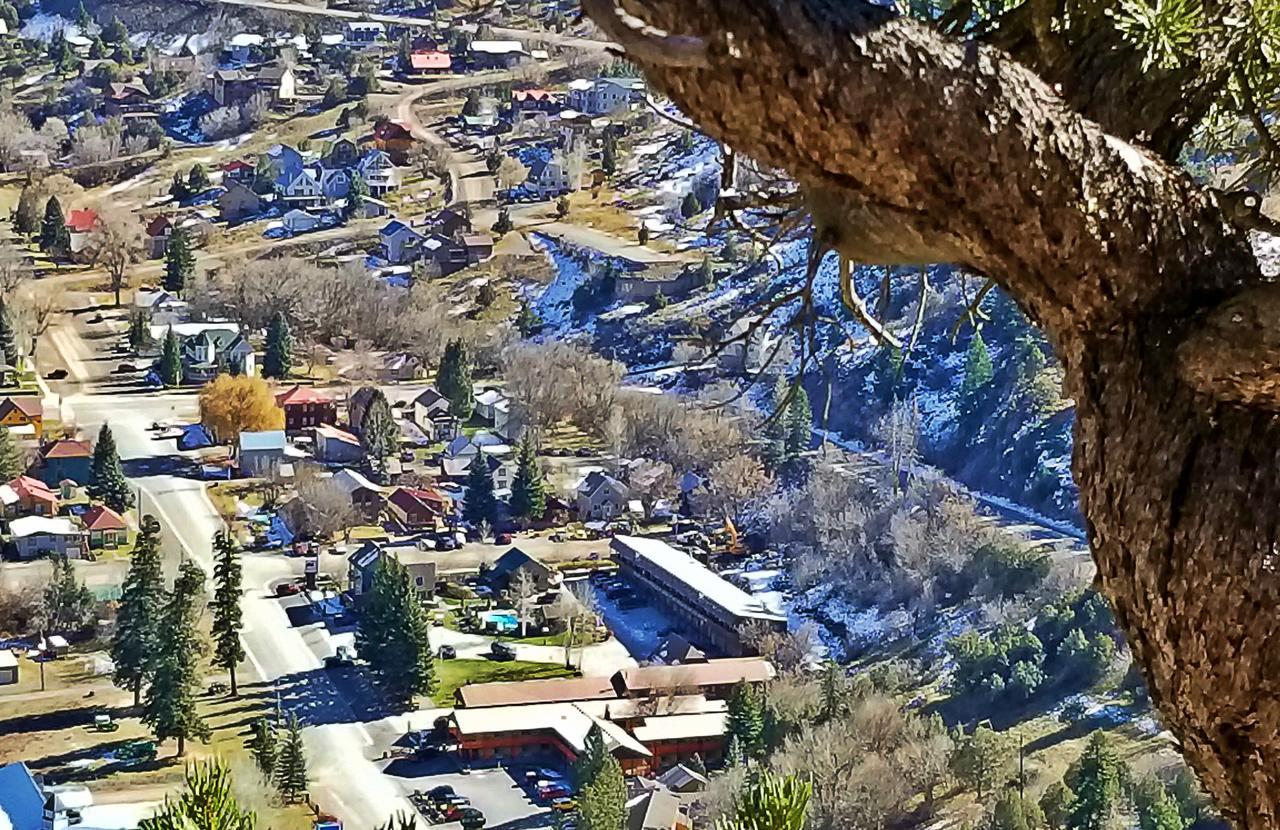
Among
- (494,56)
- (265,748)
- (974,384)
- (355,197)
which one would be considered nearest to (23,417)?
(355,197)

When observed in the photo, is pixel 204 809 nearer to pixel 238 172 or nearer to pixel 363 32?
pixel 238 172

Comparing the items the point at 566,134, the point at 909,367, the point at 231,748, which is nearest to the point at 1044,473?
the point at 909,367

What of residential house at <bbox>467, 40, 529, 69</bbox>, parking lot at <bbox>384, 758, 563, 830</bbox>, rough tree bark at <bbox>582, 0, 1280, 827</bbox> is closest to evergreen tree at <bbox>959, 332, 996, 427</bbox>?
A: parking lot at <bbox>384, 758, 563, 830</bbox>

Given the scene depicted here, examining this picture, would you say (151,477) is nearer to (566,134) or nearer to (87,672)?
(87,672)

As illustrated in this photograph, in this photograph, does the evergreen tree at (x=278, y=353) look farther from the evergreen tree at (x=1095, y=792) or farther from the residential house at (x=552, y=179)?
the evergreen tree at (x=1095, y=792)

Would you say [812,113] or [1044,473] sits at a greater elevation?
[812,113]
